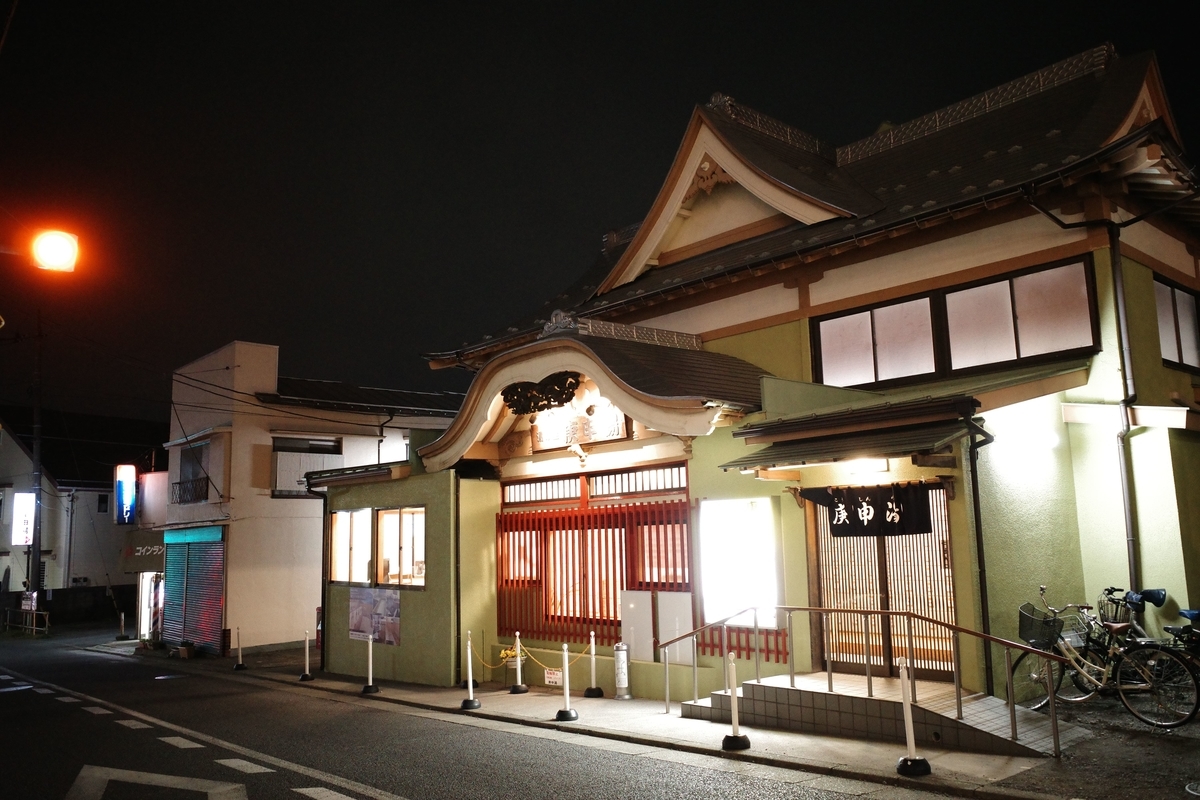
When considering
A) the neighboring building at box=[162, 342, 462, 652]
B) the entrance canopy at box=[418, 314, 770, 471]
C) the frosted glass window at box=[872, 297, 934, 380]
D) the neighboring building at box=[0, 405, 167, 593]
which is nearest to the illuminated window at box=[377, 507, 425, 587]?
the entrance canopy at box=[418, 314, 770, 471]

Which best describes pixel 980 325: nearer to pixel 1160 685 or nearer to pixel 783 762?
pixel 1160 685

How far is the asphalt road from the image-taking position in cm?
901

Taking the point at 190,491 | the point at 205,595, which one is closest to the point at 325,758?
the point at 205,595

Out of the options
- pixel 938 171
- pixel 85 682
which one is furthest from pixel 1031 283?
pixel 85 682

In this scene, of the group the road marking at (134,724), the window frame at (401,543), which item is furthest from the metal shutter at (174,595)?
the road marking at (134,724)

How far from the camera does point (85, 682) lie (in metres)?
20.2

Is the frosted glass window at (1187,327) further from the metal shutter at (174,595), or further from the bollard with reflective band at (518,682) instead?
the metal shutter at (174,595)

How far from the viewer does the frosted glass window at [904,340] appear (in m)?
14.0

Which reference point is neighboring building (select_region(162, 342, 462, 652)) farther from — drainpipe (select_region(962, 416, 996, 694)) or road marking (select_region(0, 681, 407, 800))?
drainpipe (select_region(962, 416, 996, 694))

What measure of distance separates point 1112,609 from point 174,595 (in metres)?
28.0

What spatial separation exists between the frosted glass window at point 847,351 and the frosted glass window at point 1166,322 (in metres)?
4.35

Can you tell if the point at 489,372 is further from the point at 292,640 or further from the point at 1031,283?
the point at 292,640

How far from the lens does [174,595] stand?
2967cm

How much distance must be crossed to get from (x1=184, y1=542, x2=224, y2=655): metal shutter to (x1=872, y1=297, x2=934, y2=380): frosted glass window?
21478 mm
